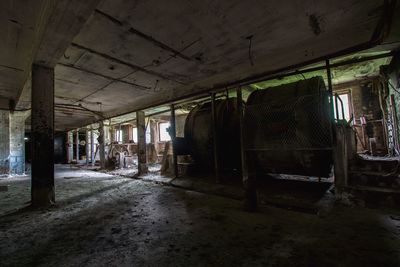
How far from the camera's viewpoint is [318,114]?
3279mm

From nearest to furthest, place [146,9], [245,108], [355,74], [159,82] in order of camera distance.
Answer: [146,9], [245,108], [159,82], [355,74]

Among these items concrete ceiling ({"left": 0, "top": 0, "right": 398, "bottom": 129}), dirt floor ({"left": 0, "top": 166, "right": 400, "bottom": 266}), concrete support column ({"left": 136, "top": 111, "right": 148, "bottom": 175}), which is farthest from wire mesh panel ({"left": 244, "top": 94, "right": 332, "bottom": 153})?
concrete support column ({"left": 136, "top": 111, "right": 148, "bottom": 175})

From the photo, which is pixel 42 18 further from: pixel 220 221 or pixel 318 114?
pixel 318 114

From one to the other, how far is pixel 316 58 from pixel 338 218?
8.13 feet

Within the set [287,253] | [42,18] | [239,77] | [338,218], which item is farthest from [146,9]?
[338,218]

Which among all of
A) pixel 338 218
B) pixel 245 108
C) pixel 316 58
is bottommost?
pixel 338 218

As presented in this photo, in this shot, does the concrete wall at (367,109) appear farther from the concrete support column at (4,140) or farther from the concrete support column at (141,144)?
the concrete support column at (4,140)

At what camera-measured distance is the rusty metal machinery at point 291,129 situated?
327 cm

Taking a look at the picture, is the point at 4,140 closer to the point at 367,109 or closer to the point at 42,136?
the point at 42,136

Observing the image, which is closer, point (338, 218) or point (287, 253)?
point (287, 253)

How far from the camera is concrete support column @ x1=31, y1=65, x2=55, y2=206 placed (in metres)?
3.45

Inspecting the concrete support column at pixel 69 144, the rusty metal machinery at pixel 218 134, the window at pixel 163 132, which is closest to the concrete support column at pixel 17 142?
the window at pixel 163 132

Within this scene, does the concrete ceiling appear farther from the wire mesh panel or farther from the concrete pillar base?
the concrete pillar base

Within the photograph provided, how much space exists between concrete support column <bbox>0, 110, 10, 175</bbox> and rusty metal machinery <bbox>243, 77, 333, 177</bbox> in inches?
363
